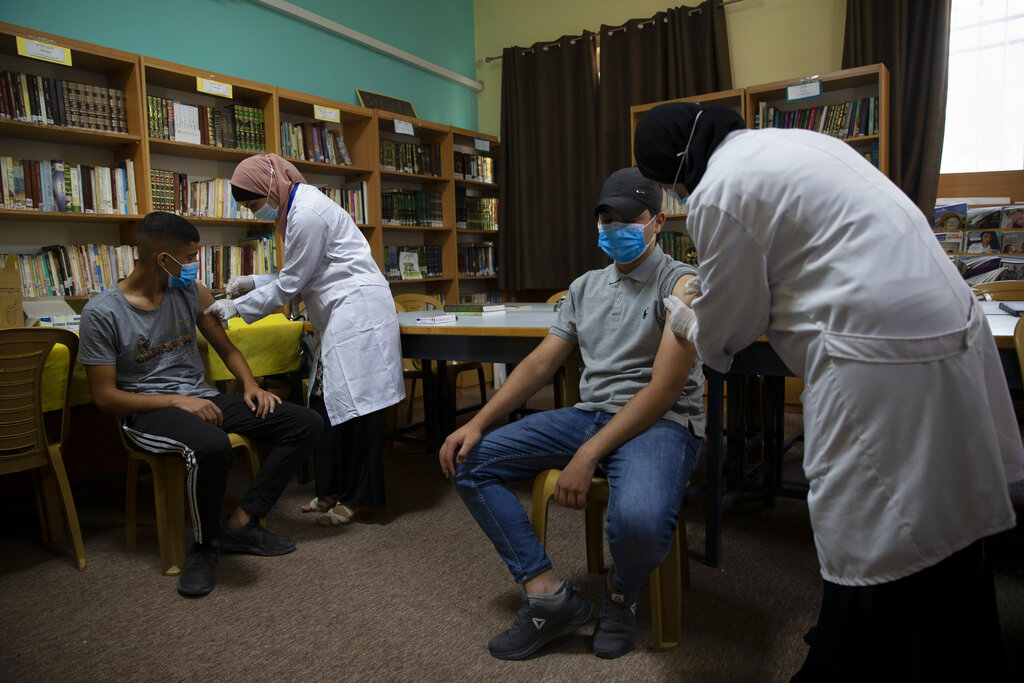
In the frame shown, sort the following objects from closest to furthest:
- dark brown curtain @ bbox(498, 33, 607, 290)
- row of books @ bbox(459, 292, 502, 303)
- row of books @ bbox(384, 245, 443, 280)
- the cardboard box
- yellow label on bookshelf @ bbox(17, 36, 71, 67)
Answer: the cardboard box → yellow label on bookshelf @ bbox(17, 36, 71, 67) → row of books @ bbox(384, 245, 443, 280) → dark brown curtain @ bbox(498, 33, 607, 290) → row of books @ bbox(459, 292, 502, 303)

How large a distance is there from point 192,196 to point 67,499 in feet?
6.19

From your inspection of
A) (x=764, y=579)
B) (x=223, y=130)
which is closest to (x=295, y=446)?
(x=764, y=579)

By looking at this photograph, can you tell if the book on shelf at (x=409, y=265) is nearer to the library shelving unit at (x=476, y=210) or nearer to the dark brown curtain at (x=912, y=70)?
the library shelving unit at (x=476, y=210)

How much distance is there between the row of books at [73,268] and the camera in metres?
2.86

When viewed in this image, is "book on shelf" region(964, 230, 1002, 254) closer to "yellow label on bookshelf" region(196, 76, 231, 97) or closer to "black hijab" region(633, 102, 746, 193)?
"black hijab" region(633, 102, 746, 193)

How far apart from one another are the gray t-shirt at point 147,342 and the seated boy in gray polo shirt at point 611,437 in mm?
1049

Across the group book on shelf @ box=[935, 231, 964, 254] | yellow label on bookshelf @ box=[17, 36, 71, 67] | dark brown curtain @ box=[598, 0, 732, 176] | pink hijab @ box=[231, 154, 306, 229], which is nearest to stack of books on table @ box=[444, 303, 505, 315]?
pink hijab @ box=[231, 154, 306, 229]

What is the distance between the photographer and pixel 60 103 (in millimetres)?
2877

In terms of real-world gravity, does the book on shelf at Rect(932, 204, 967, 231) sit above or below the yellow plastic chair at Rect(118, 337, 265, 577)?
above

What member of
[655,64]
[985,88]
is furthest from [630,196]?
[985,88]

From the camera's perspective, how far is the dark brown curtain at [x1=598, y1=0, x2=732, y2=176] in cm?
443

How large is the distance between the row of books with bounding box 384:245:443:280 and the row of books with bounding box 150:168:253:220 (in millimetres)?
1122

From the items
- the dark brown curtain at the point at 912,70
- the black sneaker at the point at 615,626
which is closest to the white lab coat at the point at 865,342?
the black sneaker at the point at 615,626

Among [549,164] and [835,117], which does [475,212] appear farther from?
[835,117]
